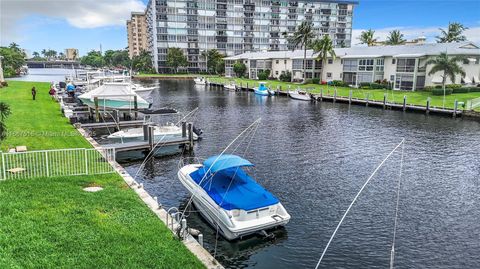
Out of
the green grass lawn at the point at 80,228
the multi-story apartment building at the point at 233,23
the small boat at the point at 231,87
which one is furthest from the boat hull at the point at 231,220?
the multi-story apartment building at the point at 233,23

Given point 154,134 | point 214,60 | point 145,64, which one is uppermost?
point 214,60

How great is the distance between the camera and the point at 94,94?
45281mm

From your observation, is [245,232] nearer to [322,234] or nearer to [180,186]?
[322,234]

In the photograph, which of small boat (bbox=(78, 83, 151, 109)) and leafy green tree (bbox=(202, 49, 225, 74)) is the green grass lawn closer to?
small boat (bbox=(78, 83, 151, 109))

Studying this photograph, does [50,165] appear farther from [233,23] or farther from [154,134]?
[233,23]

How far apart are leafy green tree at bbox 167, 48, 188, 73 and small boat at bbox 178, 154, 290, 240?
467 ft

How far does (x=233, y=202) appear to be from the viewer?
16562 millimetres

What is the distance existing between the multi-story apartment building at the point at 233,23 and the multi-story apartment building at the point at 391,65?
69.9m

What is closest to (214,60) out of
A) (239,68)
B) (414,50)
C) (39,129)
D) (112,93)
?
(239,68)

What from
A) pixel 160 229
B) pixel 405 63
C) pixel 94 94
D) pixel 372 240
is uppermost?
pixel 405 63

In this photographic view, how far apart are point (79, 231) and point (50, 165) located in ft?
28.0

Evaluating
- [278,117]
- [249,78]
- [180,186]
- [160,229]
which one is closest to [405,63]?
[278,117]

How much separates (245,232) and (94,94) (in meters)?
35.8

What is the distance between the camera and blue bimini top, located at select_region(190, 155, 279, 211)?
16719 mm
